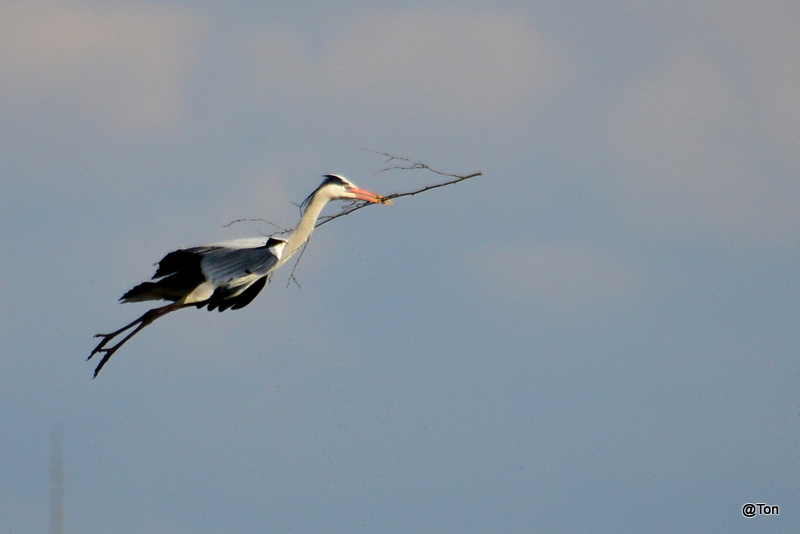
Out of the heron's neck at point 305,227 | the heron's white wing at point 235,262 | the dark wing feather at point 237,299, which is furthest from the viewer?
the dark wing feather at point 237,299

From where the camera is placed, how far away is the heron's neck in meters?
14.9

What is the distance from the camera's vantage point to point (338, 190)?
15.3 metres

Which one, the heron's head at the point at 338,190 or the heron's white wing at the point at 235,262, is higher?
the heron's head at the point at 338,190

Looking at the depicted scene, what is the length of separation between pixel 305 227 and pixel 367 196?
0.91m

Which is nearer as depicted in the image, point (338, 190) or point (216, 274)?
point (216, 274)

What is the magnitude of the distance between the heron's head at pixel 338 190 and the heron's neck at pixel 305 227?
0.07 metres

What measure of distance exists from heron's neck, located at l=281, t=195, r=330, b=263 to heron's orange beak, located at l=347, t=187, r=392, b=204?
0.36 meters

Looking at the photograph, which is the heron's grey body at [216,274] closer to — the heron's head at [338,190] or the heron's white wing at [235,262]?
the heron's white wing at [235,262]

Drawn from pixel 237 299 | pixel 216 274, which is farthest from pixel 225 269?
pixel 237 299

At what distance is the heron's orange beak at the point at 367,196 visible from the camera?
15.0 metres

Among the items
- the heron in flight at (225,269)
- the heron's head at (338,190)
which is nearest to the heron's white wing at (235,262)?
the heron in flight at (225,269)

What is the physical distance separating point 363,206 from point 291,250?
1649mm

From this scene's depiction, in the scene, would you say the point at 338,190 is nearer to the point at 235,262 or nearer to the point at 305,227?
the point at 305,227

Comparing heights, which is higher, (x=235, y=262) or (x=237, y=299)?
(x=235, y=262)
